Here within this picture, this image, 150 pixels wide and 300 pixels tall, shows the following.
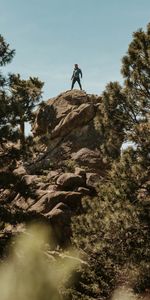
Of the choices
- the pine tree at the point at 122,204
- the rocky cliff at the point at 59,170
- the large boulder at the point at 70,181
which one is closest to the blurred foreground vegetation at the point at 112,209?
the pine tree at the point at 122,204

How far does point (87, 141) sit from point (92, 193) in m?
6.98

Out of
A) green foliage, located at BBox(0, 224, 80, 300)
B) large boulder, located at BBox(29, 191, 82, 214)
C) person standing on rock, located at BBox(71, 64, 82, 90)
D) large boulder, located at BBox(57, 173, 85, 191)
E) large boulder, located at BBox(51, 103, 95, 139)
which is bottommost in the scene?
green foliage, located at BBox(0, 224, 80, 300)

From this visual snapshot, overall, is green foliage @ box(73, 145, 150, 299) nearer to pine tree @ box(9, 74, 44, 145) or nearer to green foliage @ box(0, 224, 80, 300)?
green foliage @ box(0, 224, 80, 300)

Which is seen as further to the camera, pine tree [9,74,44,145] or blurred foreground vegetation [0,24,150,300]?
pine tree [9,74,44,145]

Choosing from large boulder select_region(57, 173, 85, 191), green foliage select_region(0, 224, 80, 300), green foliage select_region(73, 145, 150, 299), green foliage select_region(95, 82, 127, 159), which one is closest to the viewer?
green foliage select_region(0, 224, 80, 300)

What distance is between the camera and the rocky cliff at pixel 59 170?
57.8 ft

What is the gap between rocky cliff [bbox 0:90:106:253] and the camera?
1761 cm

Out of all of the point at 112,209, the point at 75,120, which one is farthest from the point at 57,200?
the point at 75,120

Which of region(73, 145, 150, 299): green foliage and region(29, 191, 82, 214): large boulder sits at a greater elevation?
region(29, 191, 82, 214): large boulder

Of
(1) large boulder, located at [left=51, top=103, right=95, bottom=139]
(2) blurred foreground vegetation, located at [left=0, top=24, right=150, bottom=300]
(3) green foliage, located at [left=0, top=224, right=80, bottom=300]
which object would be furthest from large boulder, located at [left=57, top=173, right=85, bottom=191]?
(1) large boulder, located at [left=51, top=103, right=95, bottom=139]

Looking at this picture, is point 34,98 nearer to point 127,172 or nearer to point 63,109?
point 63,109

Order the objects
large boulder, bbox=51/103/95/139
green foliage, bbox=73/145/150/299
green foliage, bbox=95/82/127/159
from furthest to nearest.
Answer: large boulder, bbox=51/103/95/139 → green foliage, bbox=95/82/127/159 → green foliage, bbox=73/145/150/299

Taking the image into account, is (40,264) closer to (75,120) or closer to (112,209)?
(112,209)

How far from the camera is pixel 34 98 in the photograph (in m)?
23.2
